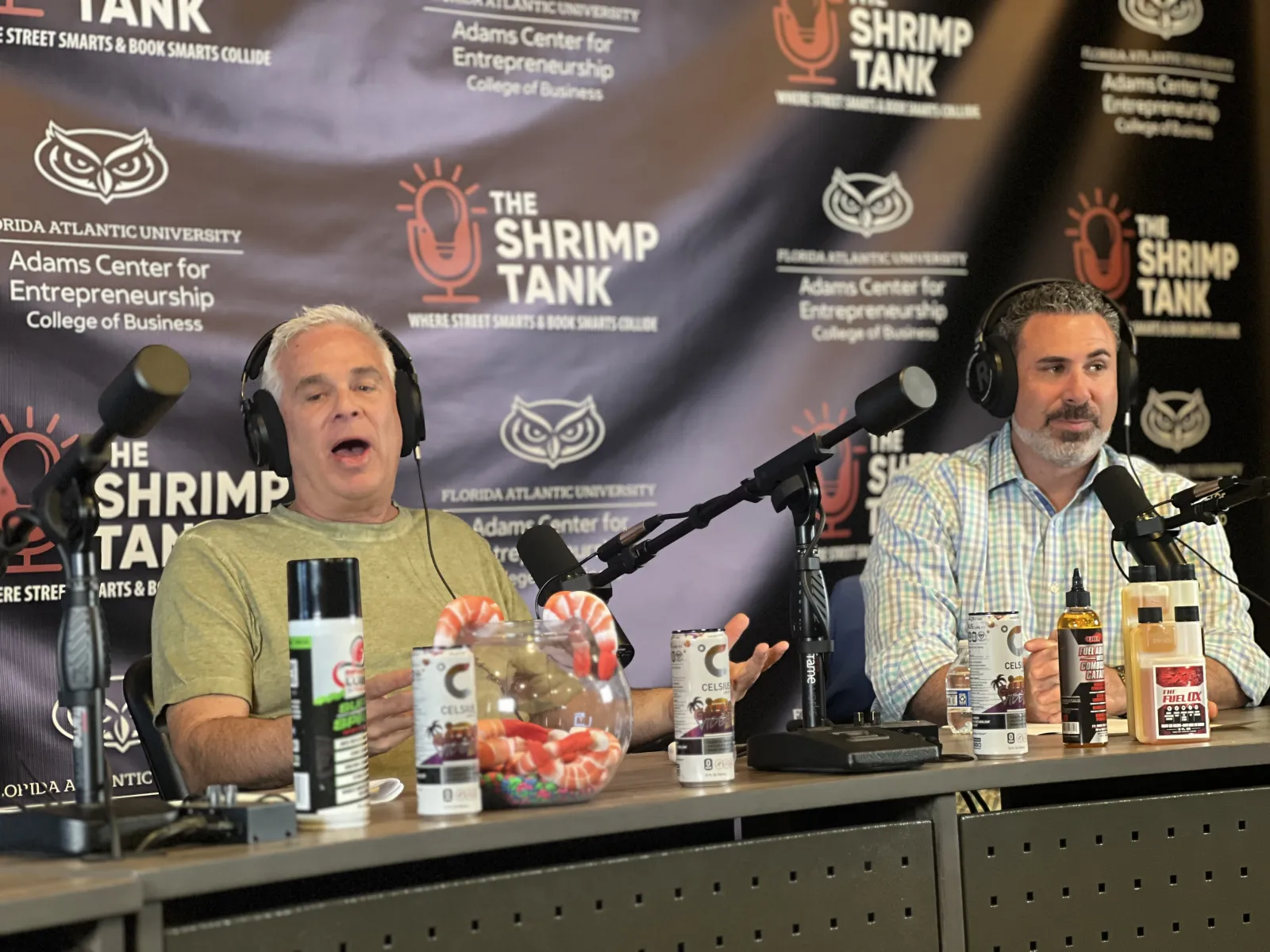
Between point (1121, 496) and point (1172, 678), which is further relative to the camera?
point (1121, 496)

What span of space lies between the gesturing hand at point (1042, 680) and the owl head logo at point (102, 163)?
1906 millimetres

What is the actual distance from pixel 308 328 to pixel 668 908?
4.64ft

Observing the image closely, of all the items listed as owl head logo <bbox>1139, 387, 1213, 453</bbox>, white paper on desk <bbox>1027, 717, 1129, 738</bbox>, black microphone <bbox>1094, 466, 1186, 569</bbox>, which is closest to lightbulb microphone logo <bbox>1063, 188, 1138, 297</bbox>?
owl head logo <bbox>1139, 387, 1213, 453</bbox>

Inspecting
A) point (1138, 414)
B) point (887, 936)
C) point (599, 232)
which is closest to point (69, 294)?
point (599, 232)

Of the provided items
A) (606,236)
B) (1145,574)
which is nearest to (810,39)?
(606,236)

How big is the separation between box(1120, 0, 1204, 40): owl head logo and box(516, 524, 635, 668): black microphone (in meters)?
2.71

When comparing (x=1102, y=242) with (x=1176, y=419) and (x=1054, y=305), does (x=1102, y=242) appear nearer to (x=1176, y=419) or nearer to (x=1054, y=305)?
(x=1176, y=419)

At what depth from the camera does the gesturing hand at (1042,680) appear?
7.93 feet

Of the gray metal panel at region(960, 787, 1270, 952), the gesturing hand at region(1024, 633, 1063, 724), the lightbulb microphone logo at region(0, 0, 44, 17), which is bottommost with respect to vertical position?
the gray metal panel at region(960, 787, 1270, 952)

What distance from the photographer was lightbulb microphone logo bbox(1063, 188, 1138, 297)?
4.02 meters

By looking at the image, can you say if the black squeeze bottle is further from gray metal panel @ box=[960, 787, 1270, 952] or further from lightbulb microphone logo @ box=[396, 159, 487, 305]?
lightbulb microphone logo @ box=[396, 159, 487, 305]

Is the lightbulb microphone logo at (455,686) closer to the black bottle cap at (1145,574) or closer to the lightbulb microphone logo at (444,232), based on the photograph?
the black bottle cap at (1145,574)

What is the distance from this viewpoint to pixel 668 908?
1.68 metres

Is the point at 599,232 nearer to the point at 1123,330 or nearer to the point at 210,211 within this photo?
the point at 210,211
